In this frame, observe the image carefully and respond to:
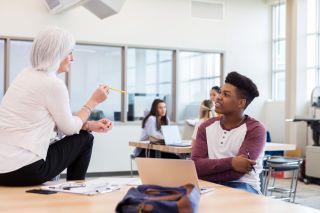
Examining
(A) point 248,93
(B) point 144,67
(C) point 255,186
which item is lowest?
(C) point 255,186

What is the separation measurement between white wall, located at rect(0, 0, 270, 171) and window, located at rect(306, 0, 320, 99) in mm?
1052

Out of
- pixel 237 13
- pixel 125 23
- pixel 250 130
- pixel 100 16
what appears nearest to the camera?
pixel 250 130

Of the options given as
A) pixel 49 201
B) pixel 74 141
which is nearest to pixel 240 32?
pixel 74 141

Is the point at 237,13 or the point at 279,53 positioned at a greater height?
the point at 237,13

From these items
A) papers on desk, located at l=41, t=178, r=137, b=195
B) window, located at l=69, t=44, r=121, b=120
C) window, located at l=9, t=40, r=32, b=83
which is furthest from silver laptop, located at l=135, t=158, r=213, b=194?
window, located at l=69, t=44, r=121, b=120

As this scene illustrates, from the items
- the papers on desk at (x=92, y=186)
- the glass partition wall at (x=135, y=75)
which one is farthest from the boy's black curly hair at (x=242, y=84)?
the glass partition wall at (x=135, y=75)

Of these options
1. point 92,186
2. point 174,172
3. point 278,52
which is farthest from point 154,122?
point 174,172

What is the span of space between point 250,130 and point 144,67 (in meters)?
5.37

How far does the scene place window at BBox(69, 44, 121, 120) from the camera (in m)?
7.03

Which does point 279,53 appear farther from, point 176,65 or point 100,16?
point 100,16

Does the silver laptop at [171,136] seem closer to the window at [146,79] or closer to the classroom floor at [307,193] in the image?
the classroom floor at [307,193]

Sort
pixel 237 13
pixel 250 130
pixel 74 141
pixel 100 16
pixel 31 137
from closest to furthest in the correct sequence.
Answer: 1. pixel 31 137
2. pixel 74 141
3. pixel 250 130
4. pixel 100 16
5. pixel 237 13

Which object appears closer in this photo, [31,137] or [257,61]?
[31,137]

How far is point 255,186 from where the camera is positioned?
214 cm
